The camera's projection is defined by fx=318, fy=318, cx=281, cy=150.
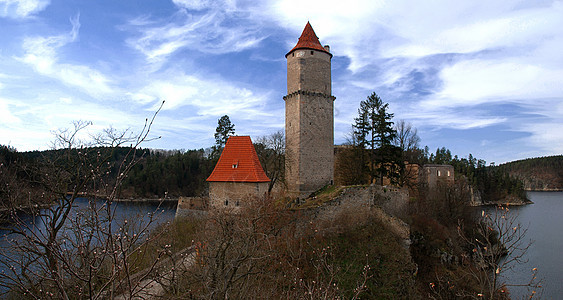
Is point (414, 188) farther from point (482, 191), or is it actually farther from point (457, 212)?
point (482, 191)

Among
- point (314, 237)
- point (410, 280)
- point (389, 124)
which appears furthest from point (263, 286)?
point (389, 124)

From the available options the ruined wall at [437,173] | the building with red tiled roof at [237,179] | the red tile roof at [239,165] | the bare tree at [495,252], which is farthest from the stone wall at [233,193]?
the ruined wall at [437,173]

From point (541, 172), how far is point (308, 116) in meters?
134

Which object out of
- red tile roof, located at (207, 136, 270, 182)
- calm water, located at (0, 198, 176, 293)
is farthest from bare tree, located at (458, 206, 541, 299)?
red tile roof, located at (207, 136, 270, 182)

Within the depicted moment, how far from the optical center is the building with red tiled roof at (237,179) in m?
14.8

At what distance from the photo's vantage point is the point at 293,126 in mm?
19594

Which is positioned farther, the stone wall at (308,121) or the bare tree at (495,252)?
the stone wall at (308,121)

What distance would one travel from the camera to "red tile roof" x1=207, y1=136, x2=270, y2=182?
1490 centimetres

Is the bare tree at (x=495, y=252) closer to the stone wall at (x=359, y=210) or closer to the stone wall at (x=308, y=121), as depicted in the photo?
the stone wall at (x=359, y=210)

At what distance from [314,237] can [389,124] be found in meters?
12.8

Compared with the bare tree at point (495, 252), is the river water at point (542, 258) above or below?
below

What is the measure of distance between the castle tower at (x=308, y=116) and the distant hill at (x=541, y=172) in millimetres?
118319

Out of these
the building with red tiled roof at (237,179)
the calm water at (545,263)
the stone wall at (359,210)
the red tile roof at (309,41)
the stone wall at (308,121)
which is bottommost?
the calm water at (545,263)

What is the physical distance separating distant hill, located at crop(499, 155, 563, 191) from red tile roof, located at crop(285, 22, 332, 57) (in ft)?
391
